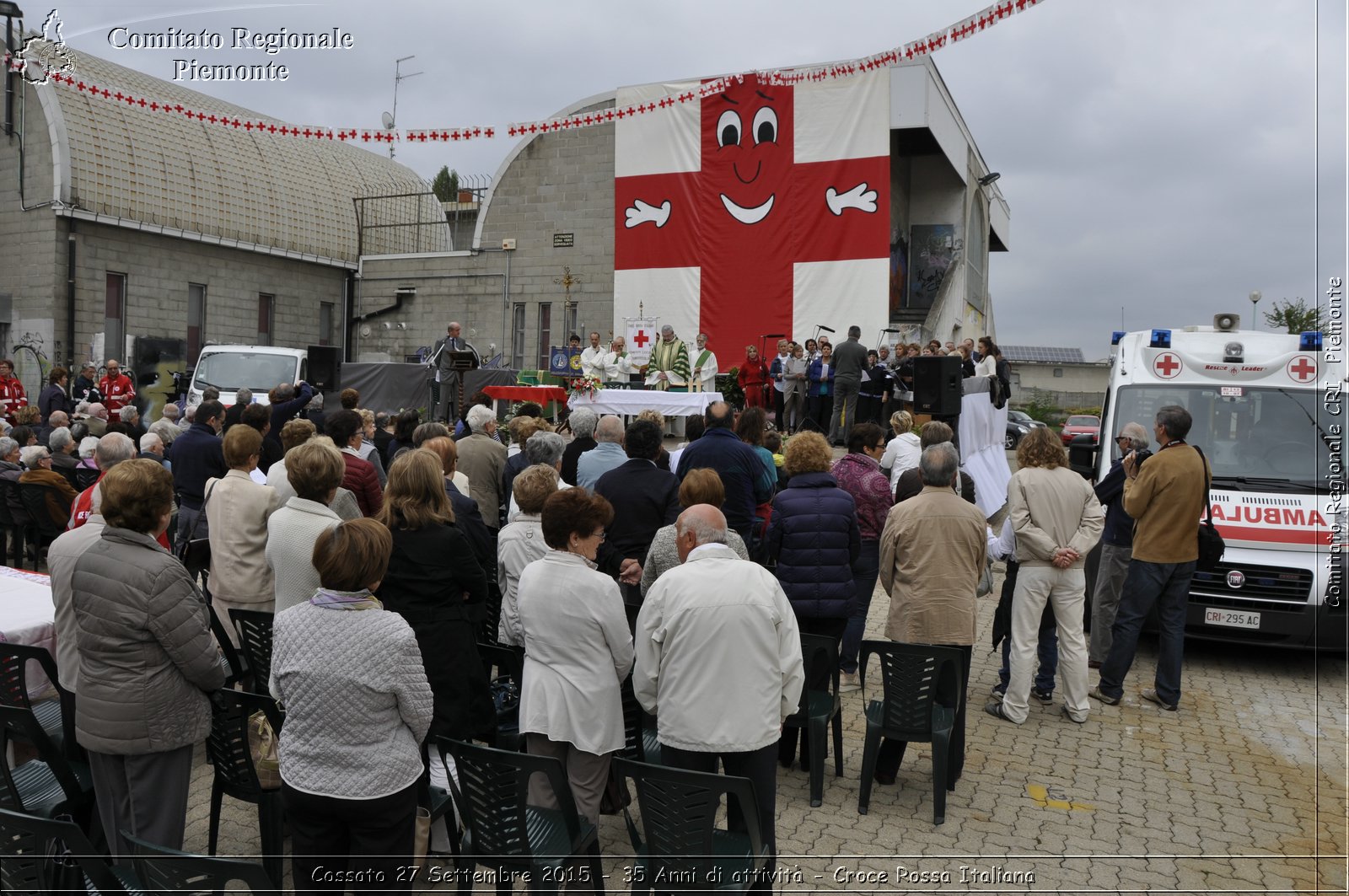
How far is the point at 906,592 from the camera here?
Result: 528 centimetres

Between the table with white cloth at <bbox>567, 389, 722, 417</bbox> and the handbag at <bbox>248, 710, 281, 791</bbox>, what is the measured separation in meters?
10.3

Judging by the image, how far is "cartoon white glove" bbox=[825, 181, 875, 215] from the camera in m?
19.6

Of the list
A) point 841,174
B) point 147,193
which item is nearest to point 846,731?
point 841,174

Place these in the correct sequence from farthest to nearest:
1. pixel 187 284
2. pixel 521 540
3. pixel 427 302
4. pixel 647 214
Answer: pixel 427 302
pixel 187 284
pixel 647 214
pixel 521 540

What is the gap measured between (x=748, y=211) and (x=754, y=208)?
0.14m

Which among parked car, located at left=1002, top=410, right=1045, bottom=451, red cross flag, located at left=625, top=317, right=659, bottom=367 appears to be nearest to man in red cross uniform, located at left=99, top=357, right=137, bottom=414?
red cross flag, located at left=625, top=317, right=659, bottom=367

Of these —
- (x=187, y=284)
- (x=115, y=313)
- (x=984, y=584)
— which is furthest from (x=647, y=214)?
(x=984, y=584)

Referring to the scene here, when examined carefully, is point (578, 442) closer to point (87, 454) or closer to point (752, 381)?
point (87, 454)

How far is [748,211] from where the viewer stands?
68.3ft

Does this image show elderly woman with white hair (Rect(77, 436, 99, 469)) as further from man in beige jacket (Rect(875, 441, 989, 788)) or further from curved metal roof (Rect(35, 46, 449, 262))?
curved metal roof (Rect(35, 46, 449, 262))

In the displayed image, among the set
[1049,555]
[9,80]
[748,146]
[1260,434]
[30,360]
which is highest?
[9,80]

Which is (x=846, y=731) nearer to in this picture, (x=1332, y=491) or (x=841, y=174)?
(x=1332, y=491)

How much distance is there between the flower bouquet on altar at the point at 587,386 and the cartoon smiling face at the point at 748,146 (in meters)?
7.01

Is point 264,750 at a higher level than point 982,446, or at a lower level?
lower
